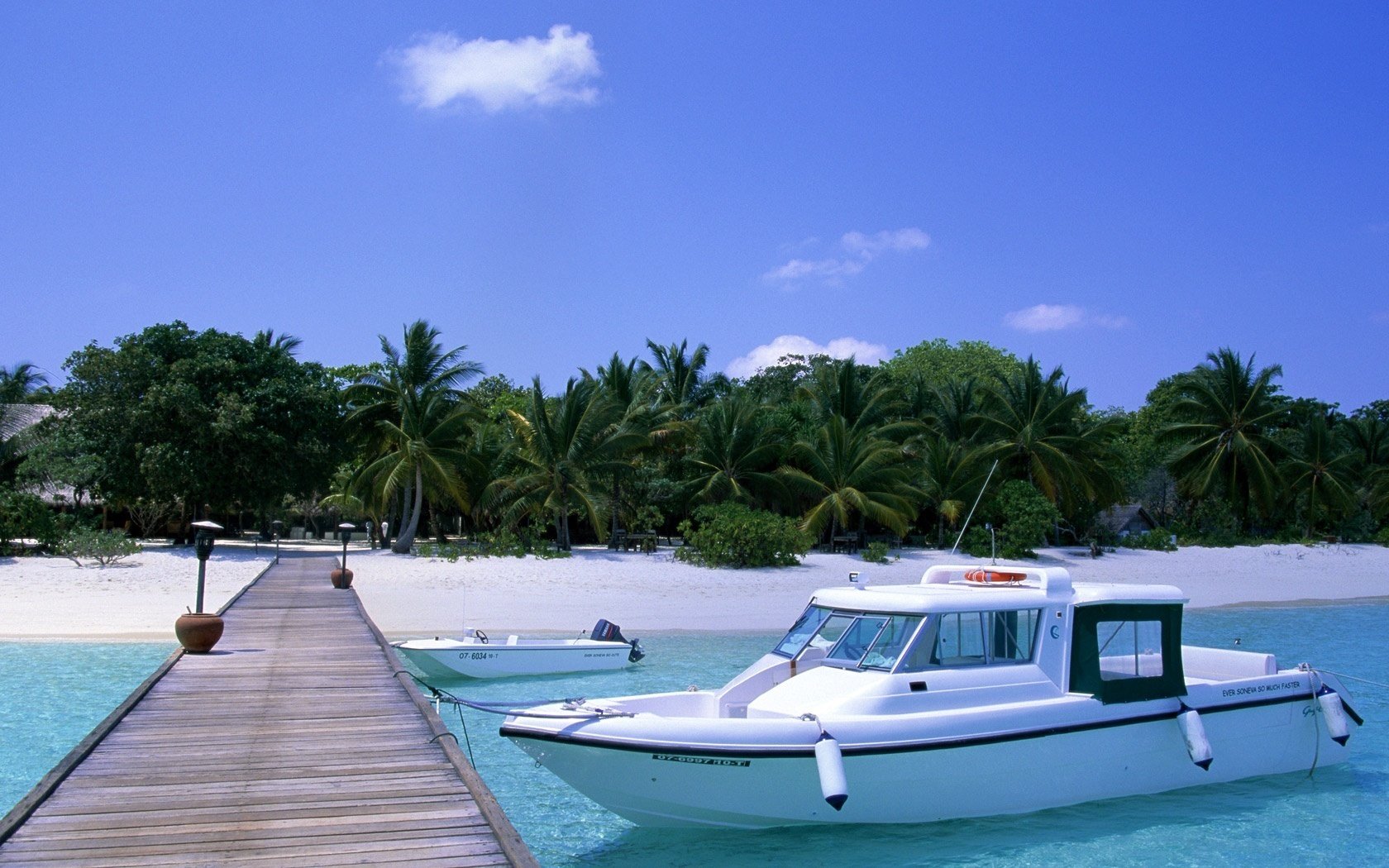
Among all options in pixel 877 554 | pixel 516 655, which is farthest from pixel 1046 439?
pixel 516 655

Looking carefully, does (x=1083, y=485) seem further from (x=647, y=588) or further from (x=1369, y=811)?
(x=1369, y=811)

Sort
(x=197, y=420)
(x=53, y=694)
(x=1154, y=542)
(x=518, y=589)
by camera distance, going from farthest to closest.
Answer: (x=1154, y=542) < (x=197, y=420) < (x=518, y=589) < (x=53, y=694)

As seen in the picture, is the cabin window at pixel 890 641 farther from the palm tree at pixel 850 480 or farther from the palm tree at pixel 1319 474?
the palm tree at pixel 1319 474

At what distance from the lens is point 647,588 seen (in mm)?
25547

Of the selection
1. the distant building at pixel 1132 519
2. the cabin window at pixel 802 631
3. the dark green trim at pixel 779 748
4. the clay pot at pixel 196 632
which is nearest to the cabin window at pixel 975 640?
the dark green trim at pixel 779 748

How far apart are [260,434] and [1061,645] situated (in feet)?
82.3

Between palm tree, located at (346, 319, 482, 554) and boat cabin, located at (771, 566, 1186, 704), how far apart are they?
22.8m

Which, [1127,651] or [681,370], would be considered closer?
[1127,651]

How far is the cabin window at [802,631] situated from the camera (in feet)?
32.3

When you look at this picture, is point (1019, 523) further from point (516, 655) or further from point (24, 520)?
point (24, 520)

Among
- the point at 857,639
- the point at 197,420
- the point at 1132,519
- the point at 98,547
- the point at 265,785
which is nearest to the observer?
the point at 265,785

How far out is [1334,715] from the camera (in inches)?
432

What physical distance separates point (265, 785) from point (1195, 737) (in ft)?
25.8

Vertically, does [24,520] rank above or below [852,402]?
below
